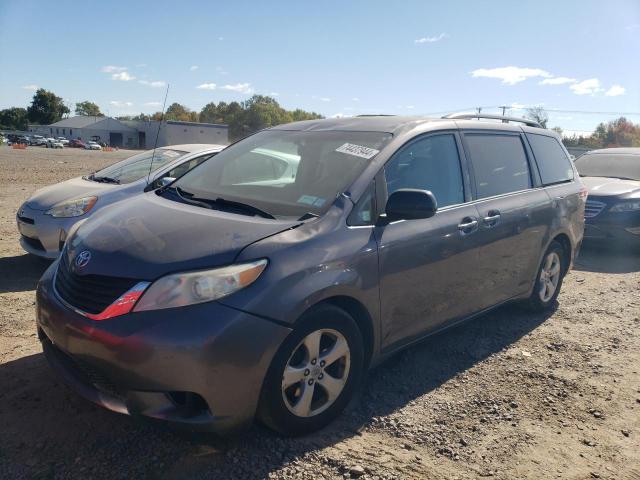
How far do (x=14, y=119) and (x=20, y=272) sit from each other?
12301cm

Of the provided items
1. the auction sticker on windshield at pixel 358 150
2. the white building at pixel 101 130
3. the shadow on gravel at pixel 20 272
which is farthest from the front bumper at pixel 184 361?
the white building at pixel 101 130

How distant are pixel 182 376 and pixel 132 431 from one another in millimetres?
692

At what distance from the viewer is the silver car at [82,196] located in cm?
568

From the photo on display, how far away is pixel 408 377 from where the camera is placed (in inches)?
148

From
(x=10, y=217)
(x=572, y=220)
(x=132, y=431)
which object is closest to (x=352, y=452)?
(x=132, y=431)

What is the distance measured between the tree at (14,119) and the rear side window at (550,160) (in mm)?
123552

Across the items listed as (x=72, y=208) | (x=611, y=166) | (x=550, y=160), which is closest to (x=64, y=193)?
(x=72, y=208)

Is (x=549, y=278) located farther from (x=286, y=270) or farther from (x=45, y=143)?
(x=45, y=143)

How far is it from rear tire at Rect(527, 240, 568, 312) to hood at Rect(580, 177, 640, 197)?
11.0ft

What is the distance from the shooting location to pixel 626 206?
7.93 metres

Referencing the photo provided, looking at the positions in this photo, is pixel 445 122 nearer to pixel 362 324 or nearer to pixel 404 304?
pixel 404 304

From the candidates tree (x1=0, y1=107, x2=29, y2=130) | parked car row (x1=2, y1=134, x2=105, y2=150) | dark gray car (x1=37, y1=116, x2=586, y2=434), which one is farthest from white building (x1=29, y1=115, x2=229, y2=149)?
dark gray car (x1=37, y1=116, x2=586, y2=434)

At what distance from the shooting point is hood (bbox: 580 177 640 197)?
26.7 ft

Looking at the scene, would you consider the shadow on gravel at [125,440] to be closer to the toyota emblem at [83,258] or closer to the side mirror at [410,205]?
the toyota emblem at [83,258]
